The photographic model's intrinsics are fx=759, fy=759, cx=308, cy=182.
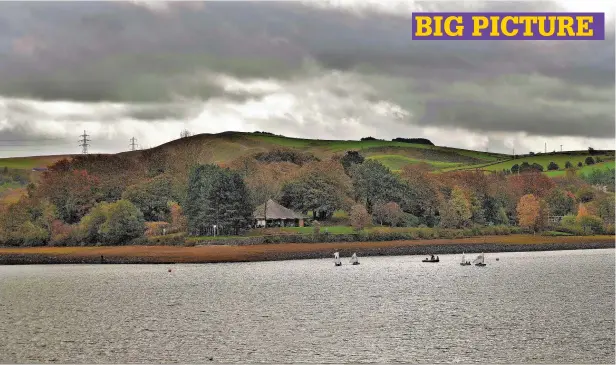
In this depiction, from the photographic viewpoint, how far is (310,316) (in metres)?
46.2

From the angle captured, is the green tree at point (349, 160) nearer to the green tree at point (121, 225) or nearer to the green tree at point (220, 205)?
the green tree at point (220, 205)

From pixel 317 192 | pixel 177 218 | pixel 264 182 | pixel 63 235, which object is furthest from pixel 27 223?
pixel 317 192

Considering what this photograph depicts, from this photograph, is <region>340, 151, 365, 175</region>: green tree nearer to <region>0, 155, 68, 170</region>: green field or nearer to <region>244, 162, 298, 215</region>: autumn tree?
<region>244, 162, 298, 215</region>: autumn tree

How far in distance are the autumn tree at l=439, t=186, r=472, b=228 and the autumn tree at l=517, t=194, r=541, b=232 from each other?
11788 mm

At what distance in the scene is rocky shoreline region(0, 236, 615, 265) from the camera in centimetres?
10056

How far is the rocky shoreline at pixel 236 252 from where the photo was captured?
3959 inches

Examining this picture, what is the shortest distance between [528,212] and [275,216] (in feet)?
168

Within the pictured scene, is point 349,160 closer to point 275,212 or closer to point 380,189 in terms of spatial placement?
point 380,189

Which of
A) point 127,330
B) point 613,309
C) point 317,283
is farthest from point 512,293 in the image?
point 127,330

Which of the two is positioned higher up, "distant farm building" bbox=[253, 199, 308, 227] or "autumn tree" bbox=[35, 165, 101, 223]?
"autumn tree" bbox=[35, 165, 101, 223]

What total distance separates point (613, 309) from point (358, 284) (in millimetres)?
23674

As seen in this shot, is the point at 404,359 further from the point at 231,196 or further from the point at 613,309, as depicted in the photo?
the point at 231,196

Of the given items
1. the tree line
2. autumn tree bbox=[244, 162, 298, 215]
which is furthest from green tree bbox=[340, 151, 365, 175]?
autumn tree bbox=[244, 162, 298, 215]

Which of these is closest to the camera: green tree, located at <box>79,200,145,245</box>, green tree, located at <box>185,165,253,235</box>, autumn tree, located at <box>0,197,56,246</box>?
green tree, located at <box>79,200,145,245</box>
